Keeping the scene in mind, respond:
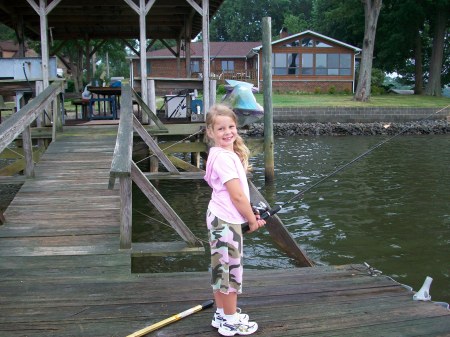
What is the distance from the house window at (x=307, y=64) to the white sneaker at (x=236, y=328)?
39.4 m

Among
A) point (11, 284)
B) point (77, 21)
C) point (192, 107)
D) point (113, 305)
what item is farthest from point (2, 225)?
point (77, 21)

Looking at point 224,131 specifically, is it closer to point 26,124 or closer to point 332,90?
point 26,124

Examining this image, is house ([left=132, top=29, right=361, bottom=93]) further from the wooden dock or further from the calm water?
the wooden dock

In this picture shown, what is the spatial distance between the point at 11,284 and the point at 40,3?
8.30 m

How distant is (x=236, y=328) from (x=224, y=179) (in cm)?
A: 91

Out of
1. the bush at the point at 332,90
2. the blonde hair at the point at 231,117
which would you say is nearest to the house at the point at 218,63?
the bush at the point at 332,90

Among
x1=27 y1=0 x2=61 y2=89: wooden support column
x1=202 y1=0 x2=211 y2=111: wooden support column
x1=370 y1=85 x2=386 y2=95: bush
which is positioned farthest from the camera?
x1=370 y1=85 x2=386 y2=95: bush

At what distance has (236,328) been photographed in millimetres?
3217

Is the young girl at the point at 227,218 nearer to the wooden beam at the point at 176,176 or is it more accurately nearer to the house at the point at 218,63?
the wooden beam at the point at 176,176

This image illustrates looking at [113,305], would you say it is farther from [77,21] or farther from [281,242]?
[77,21]

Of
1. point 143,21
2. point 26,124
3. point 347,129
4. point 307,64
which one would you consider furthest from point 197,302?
point 307,64

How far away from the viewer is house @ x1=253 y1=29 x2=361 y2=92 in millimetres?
41156


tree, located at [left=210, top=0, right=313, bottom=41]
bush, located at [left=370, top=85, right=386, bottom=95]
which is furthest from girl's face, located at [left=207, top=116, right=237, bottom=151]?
tree, located at [left=210, top=0, right=313, bottom=41]

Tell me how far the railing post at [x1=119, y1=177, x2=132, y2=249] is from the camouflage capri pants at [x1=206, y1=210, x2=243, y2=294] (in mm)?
1530
